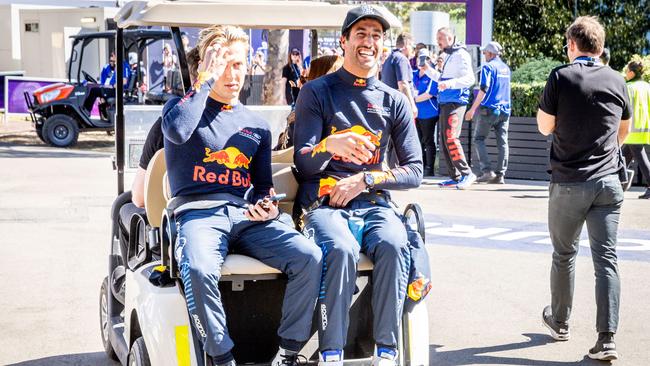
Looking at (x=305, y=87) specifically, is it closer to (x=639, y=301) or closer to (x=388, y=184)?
(x=388, y=184)

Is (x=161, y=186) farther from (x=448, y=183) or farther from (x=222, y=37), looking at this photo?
(x=448, y=183)

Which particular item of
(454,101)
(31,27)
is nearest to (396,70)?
(454,101)

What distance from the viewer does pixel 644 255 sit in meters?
8.66

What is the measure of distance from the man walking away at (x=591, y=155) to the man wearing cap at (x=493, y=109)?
747 centimetres

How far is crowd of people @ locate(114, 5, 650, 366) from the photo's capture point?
13.9 feet

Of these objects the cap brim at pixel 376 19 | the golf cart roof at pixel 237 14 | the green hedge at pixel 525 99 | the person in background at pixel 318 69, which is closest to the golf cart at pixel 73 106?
the green hedge at pixel 525 99

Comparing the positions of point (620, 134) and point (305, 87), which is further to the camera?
point (620, 134)

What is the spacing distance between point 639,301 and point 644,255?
1.73 meters

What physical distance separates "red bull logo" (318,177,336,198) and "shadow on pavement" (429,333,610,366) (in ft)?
4.55

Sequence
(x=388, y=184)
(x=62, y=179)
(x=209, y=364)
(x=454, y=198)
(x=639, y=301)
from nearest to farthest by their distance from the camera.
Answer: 1. (x=209, y=364)
2. (x=388, y=184)
3. (x=639, y=301)
4. (x=454, y=198)
5. (x=62, y=179)

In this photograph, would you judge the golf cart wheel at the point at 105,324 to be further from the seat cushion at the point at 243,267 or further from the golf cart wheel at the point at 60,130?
the golf cart wheel at the point at 60,130

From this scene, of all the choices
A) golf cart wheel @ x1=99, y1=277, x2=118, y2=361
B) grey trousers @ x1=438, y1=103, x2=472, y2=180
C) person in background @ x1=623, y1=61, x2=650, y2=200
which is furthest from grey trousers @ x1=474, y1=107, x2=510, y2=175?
golf cart wheel @ x1=99, y1=277, x2=118, y2=361

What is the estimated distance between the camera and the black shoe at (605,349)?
559 centimetres

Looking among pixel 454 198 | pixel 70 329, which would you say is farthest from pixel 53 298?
pixel 454 198
